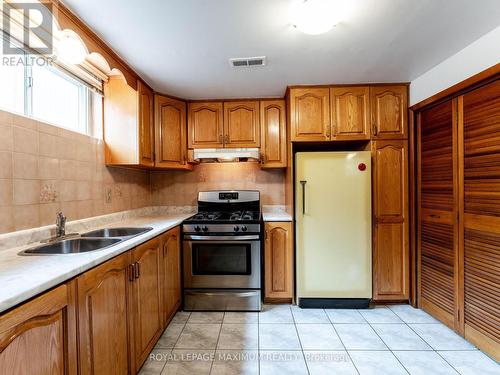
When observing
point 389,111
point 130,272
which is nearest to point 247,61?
point 389,111

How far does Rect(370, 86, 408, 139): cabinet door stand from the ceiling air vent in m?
1.22

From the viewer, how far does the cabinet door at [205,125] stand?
9.16 ft

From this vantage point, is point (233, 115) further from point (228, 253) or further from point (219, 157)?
point (228, 253)

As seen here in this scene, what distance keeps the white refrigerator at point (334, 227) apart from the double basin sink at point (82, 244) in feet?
4.74

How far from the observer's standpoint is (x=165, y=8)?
1.36 m

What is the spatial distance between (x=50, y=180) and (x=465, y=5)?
2.71m

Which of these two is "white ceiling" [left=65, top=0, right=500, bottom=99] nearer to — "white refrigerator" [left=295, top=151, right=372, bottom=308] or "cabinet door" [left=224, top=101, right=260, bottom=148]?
"cabinet door" [left=224, top=101, right=260, bottom=148]

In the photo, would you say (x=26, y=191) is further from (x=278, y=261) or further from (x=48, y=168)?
(x=278, y=261)

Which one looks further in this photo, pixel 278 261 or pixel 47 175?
pixel 278 261

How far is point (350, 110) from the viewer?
243cm

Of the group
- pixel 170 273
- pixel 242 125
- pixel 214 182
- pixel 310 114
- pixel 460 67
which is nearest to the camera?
pixel 460 67

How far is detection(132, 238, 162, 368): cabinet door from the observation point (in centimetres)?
149

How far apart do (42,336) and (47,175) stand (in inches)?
44.3

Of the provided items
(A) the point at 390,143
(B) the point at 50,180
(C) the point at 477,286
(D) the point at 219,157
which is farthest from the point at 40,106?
(C) the point at 477,286
